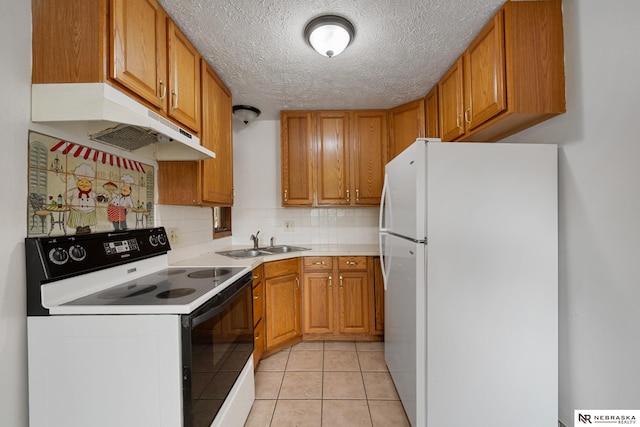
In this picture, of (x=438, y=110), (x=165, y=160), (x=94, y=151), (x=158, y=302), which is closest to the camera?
(x=158, y=302)

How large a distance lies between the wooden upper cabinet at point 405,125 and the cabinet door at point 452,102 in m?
0.33

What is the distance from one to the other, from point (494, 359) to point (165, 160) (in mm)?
2244

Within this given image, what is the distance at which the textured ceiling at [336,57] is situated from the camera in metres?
1.35

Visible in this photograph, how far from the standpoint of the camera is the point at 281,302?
2.29 meters

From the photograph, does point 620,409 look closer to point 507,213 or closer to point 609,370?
point 609,370

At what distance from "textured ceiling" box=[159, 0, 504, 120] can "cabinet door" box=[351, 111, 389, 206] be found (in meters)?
0.30

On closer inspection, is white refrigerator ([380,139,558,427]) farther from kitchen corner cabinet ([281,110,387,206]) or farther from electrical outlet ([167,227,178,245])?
electrical outlet ([167,227,178,245])

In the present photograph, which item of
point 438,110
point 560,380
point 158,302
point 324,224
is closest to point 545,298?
A: point 560,380

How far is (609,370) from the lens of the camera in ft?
3.81

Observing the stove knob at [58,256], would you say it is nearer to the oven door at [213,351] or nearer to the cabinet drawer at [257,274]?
the oven door at [213,351]

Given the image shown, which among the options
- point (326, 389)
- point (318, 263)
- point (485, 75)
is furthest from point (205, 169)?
point (485, 75)

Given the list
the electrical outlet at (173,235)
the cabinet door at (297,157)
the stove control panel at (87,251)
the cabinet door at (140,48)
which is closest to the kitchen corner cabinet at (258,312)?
the electrical outlet at (173,235)

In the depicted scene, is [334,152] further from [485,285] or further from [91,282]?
[91,282]

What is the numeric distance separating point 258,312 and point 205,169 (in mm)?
1150
